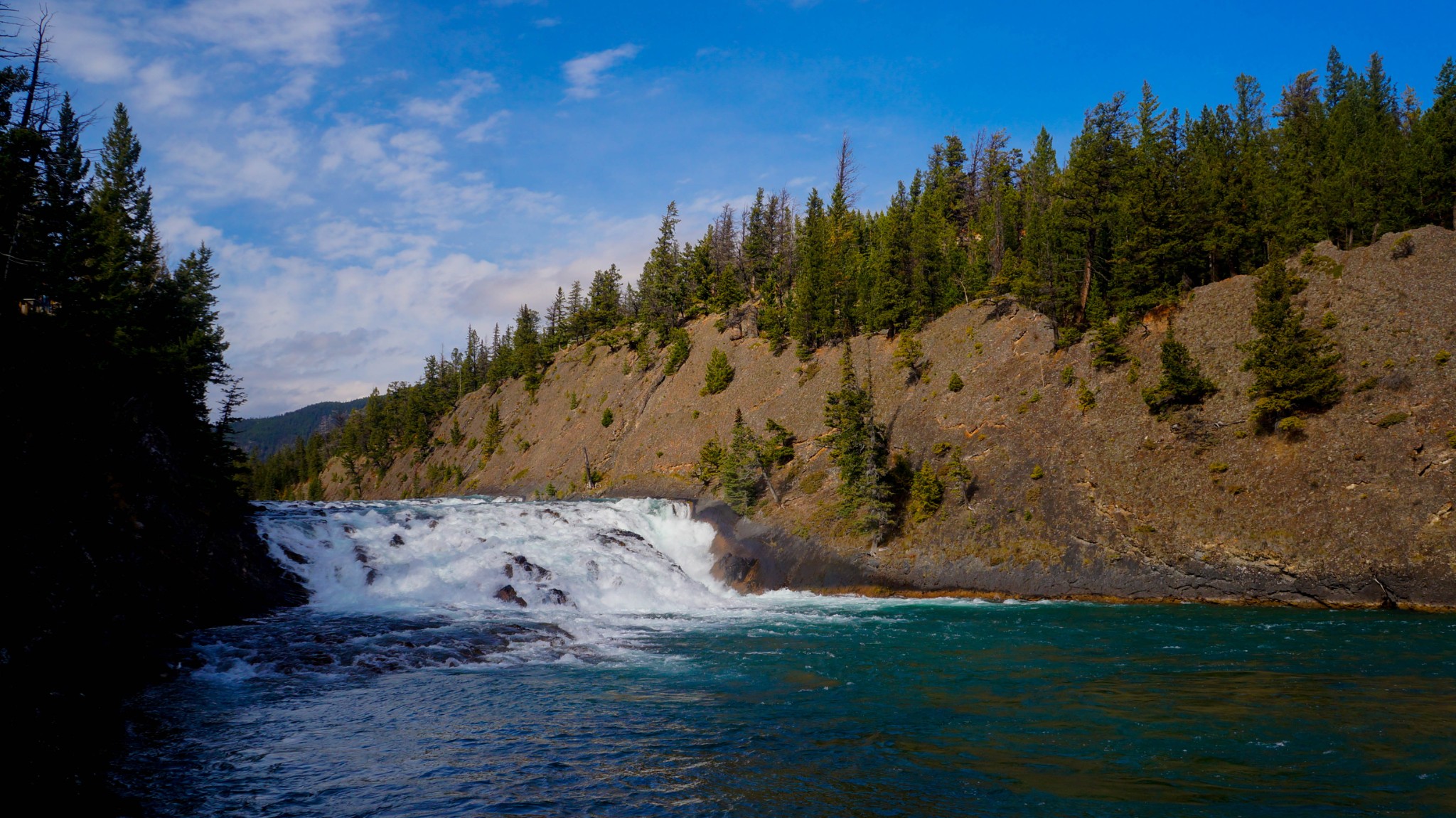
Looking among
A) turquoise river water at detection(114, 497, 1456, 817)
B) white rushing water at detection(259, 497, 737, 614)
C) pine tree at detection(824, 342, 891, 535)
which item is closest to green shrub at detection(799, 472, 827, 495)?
pine tree at detection(824, 342, 891, 535)

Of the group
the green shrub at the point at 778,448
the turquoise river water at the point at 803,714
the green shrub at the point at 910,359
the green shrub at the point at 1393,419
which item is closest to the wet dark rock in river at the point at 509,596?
the turquoise river water at the point at 803,714

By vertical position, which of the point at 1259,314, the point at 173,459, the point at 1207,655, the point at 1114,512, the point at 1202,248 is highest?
the point at 1202,248

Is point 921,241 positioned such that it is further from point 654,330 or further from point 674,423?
point 654,330

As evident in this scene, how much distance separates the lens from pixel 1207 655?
19.4 m

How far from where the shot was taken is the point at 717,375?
66625mm

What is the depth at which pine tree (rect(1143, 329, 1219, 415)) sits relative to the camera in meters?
34.8

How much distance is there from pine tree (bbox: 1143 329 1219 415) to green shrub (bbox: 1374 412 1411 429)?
21.6 feet

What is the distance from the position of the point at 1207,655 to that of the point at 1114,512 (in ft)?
49.6

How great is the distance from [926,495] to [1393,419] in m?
19.9

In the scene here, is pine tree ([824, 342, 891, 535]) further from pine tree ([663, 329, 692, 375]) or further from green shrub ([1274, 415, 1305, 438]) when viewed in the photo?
pine tree ([663, 329, 692, 375])

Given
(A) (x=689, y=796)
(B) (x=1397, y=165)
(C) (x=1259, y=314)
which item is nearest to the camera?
(A) (x=689, y=796)

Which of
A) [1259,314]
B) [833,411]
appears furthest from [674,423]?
[1259,314]

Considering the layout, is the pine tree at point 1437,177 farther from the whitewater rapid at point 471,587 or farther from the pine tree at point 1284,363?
the whitewater rapid at point 471,587

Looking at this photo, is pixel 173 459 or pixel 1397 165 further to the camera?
pixel 1397 165
